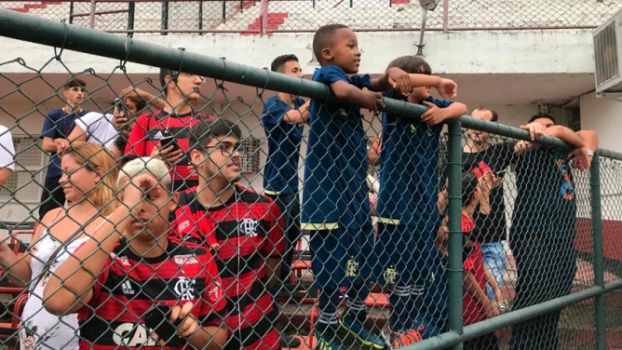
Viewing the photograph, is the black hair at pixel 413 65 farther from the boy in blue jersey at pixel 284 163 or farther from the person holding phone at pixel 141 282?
the person holding phone at pixel 141 282

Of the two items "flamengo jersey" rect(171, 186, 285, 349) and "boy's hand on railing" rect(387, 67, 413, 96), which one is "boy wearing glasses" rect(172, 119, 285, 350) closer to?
"flamengo jersey" rect(171, 186, 285, 349)

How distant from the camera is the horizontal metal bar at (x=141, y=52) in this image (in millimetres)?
1184

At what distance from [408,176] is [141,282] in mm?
1282

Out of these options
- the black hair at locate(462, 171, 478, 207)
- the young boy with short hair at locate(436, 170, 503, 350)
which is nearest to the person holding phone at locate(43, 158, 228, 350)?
the young boy with short hair at locate(436, 170, 503, 350)

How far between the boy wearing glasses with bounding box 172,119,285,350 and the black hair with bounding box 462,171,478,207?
4.65 feet

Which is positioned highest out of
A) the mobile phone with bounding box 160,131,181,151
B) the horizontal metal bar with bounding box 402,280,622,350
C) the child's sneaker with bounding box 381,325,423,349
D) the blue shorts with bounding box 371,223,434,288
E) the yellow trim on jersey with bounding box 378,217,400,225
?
the mobile phone with bounding box 160,131,181,151

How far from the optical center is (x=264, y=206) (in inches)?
89.0

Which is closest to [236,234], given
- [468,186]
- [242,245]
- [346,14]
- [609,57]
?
[242,245]

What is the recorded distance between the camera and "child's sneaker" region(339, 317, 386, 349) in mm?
2176

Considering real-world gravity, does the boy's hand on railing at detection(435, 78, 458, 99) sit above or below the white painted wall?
below

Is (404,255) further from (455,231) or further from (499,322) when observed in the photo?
(499,322)

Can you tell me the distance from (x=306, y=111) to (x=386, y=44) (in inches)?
220

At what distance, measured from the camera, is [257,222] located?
2209 millimetres

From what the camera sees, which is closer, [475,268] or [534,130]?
[534,130]
